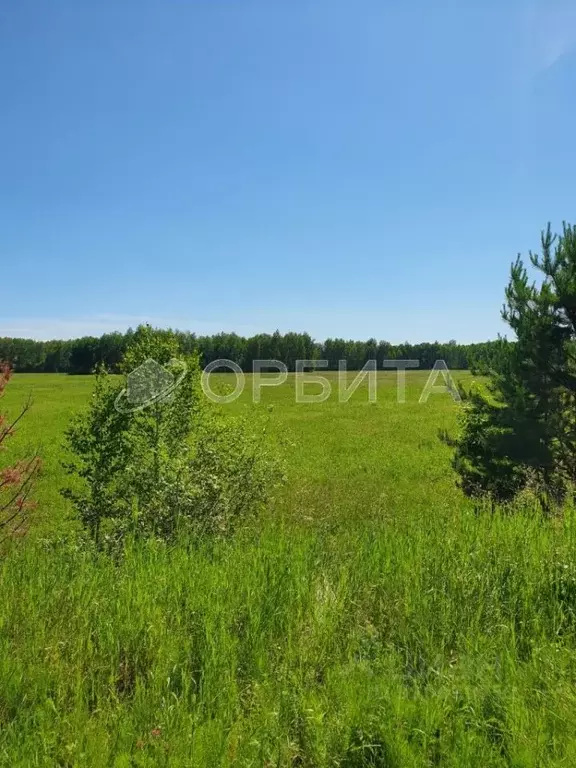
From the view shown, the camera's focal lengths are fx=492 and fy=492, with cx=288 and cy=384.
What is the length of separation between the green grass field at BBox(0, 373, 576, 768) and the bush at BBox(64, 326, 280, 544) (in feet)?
6.61

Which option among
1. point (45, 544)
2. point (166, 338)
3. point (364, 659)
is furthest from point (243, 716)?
point (166, 338)

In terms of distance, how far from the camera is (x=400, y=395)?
43344mm

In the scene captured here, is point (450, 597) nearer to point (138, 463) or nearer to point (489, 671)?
point (489, 671)

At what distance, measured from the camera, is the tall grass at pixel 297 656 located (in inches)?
91.3

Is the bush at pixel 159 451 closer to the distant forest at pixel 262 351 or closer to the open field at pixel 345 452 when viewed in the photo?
the open field at pixel 345 452

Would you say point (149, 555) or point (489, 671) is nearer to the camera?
point (489, 671)

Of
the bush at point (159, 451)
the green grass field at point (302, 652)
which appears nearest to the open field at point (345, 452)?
the bush at point (159, 451)

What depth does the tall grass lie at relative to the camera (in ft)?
7.61

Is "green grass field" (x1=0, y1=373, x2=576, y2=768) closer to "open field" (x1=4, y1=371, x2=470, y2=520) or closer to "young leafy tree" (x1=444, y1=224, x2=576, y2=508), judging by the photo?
"open field" (x1=4, y1=371, x2=470, y2=520)

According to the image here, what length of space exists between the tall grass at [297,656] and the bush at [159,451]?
2.48m

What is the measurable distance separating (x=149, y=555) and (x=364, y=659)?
208 cm

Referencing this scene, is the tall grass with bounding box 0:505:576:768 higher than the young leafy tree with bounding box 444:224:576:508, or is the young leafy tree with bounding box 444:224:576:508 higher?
the young leafy tree with bounding box 444:224:576:508

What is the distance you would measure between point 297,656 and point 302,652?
40mm

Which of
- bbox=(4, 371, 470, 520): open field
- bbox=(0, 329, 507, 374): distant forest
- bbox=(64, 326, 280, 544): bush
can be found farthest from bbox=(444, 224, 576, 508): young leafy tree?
bbox=(0, 329, 507, 374): distant forest
